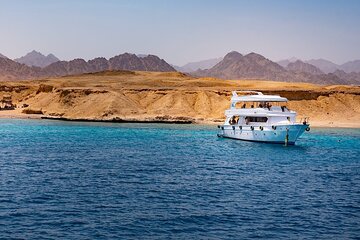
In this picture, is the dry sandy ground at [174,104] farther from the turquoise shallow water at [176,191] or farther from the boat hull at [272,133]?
the turquoise shallow water at [176,191]

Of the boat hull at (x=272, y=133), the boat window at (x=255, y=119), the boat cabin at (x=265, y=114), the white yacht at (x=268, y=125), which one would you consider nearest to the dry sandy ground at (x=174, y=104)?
the boat cabin at (x=265, y=114)

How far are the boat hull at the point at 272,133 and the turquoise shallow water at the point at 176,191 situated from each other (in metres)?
5.17

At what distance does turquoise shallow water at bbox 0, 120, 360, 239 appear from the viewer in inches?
1015

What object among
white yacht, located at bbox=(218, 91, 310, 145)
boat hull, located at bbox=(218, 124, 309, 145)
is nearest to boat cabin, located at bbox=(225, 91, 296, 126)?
white yacht, located at bbox=(218, 91, 310, 145)

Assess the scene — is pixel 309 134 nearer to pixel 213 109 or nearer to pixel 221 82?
pixel 213 109

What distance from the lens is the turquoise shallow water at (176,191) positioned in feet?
84.5

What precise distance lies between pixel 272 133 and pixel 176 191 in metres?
36.6

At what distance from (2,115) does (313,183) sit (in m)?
95.8

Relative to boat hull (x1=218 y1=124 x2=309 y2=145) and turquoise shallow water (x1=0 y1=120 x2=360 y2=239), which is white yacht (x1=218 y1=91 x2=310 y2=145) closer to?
boat hull (x1=218 y1=124 x2=309 y2=145)

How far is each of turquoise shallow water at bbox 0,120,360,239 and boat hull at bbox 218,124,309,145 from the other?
5174 mm

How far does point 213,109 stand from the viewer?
379ft

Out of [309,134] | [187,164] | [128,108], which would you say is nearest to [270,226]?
[187,164]

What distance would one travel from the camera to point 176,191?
113 feet

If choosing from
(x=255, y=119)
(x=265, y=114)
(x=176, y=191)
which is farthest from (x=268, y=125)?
(x=176, y=191)
